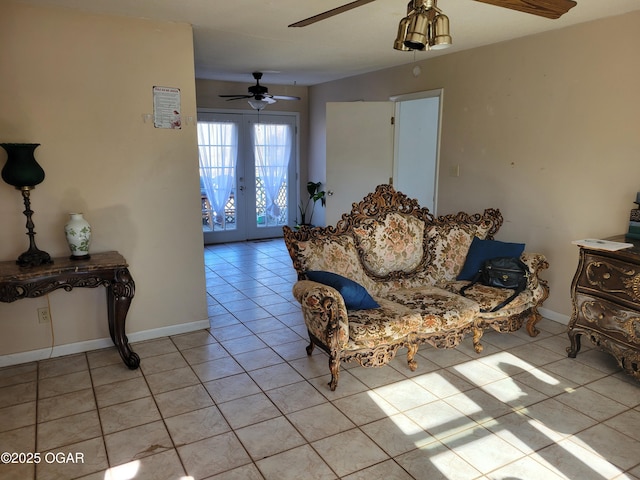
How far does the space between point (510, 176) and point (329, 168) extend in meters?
2.15

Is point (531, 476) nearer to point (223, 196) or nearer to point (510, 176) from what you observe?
point (510, 176)

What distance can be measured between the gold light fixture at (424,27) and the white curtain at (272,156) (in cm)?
527

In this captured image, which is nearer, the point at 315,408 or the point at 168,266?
the point at 315,408

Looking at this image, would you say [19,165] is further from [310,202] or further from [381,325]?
[310,202]

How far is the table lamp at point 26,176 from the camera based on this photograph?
2.73 m

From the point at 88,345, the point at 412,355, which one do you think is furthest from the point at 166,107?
the point at 412,355

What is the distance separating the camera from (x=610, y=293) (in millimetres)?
2838

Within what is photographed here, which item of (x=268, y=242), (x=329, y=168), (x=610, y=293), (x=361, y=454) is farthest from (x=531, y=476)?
(x=268, y=242)

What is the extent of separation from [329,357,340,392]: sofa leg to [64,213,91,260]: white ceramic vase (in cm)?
179

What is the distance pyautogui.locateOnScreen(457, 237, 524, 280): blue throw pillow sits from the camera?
11.2 ft

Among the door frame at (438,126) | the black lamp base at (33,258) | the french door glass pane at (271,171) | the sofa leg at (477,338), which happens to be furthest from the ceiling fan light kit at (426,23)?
the french door glass pane at (271,171)

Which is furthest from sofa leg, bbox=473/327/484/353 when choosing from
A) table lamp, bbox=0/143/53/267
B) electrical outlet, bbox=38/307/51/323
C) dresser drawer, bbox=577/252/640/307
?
electrical outlet, bbox=38/307/51/323

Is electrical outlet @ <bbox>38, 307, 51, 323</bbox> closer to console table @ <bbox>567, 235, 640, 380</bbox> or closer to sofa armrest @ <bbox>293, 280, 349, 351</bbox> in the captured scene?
sofa armrest @ <bbox>293, 280, 349, 351</bbox>

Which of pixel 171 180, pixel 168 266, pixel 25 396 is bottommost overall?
pixel 25 396
